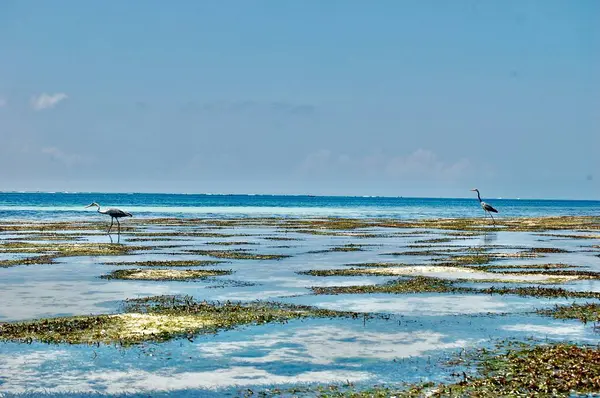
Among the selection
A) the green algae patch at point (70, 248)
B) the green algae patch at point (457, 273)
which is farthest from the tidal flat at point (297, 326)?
the green algae patch at point (70, 248)

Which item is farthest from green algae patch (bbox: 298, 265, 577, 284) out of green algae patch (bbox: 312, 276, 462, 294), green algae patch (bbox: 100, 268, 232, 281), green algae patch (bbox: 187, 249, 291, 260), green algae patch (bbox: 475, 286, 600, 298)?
green algae patch (bbox: 187, 249, 291, 260)

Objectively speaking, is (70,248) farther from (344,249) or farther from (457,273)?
(457,273)

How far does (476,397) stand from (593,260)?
32.3 meters

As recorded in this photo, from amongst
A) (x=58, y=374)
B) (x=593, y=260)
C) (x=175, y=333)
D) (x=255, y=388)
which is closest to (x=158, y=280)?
(x=175, y=333)

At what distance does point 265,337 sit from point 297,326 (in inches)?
70.1

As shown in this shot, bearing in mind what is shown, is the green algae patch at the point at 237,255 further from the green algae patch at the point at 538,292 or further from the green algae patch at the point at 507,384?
the green algae patch at the point at 507,384

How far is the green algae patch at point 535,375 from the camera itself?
1402 centimetres

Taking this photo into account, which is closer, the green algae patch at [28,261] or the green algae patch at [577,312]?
the green algae patch at [577,312]

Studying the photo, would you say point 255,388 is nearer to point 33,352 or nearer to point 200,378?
point 200,378

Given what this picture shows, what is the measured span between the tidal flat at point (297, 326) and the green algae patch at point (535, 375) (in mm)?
49

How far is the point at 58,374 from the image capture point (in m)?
15.4

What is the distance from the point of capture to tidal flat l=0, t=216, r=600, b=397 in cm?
1486

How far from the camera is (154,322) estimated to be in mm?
21109

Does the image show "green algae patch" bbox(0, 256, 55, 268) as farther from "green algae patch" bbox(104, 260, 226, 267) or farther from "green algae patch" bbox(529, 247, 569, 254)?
"green algae patch" bbox(529, 247, 569, 254)
